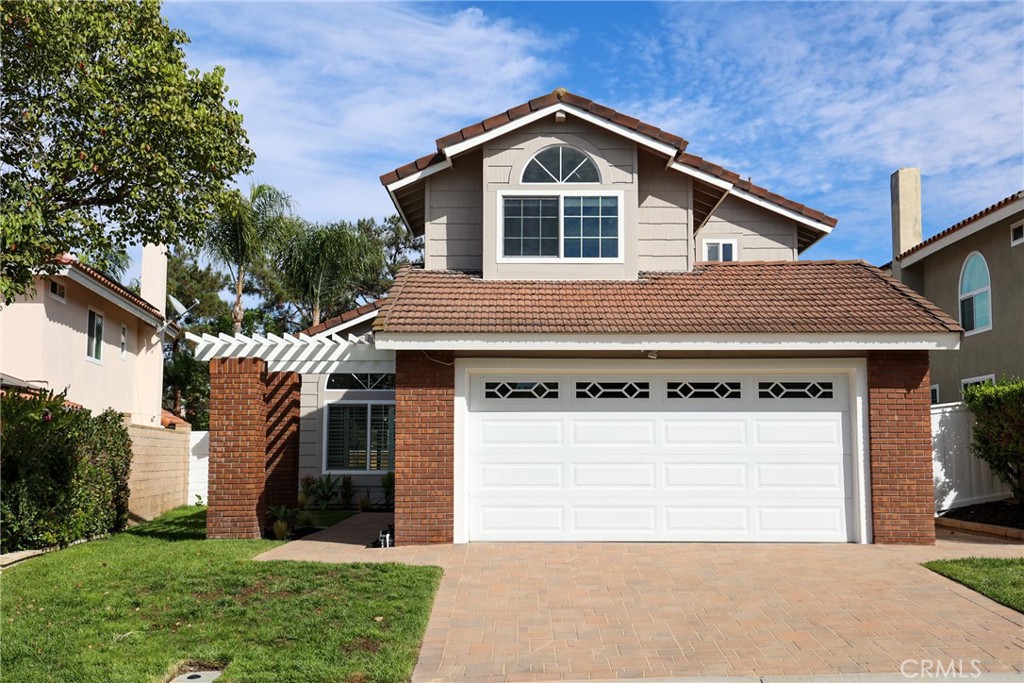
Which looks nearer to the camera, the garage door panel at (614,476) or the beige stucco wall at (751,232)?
the garage door panel at (614,476)

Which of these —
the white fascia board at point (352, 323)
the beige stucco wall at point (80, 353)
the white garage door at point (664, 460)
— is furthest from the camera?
the beige stucco wall at point (80, 353)

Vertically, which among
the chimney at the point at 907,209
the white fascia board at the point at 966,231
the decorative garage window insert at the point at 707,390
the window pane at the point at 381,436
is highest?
the chimney at the point at 907,209

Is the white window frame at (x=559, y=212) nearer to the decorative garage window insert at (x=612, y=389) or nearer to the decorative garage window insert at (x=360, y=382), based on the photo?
the decorative garage window insert at (x=612, y=389)

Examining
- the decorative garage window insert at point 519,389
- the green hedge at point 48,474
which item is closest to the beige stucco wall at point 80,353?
the green hedge at point 48,474

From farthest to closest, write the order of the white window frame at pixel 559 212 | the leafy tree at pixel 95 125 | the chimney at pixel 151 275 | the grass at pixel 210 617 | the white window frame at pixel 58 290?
the chimney at pixel 151 275 → the white window frame at pixel 58 290 → the white window frame at pixel 559 212 → the leafy tree at pixel 95 125 → the grass at pixel 210 617

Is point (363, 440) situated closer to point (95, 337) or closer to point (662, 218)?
point (662, 218)

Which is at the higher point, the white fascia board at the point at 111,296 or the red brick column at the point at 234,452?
the white fascia board at the point at 111,296

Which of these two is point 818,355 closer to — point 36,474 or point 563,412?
point 563,412

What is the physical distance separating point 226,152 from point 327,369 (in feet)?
11.2

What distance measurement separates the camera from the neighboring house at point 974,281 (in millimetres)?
16406

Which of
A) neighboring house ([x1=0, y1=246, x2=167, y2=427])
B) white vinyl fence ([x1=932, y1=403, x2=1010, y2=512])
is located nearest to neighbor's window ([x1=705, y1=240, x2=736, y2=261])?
white vinyl fence ([x1=932, y1=403, x2=1010, y2=512])

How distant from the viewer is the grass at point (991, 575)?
838 centimetres

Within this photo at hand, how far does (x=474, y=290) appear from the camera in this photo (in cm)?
1305

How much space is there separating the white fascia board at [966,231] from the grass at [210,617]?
41.6 feet
